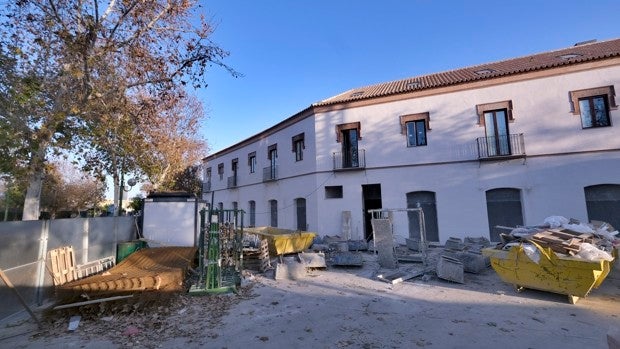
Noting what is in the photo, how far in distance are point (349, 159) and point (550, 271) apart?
11420 mm

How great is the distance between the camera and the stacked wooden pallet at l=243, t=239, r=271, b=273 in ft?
34.9

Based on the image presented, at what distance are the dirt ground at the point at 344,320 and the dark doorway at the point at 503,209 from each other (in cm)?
589

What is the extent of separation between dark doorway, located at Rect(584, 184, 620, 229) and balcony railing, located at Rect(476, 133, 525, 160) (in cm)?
297

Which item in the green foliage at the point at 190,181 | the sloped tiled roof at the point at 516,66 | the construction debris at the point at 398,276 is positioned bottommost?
the construction debris at the point at 398,276

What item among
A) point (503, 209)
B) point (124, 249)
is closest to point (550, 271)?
point (503, 209)

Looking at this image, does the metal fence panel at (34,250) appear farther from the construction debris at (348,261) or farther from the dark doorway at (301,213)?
the dark doorway at (301,213)

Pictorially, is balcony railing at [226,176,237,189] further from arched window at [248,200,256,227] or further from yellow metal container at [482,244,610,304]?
yellow metal container at [482,244,610,304]

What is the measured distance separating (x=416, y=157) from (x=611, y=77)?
8395 millimetres

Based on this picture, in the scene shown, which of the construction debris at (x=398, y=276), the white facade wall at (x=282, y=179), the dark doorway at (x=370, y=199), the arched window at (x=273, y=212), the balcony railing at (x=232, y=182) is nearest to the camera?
the construction debris at (x=398, y=276)

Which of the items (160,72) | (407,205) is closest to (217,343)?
(160,72)

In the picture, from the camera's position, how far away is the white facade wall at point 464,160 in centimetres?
1314

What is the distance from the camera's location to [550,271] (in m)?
6.76

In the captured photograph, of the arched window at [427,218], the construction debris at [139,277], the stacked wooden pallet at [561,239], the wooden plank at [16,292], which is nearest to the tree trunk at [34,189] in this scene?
the construction debris at [139,277]

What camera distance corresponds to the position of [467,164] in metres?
14.8
